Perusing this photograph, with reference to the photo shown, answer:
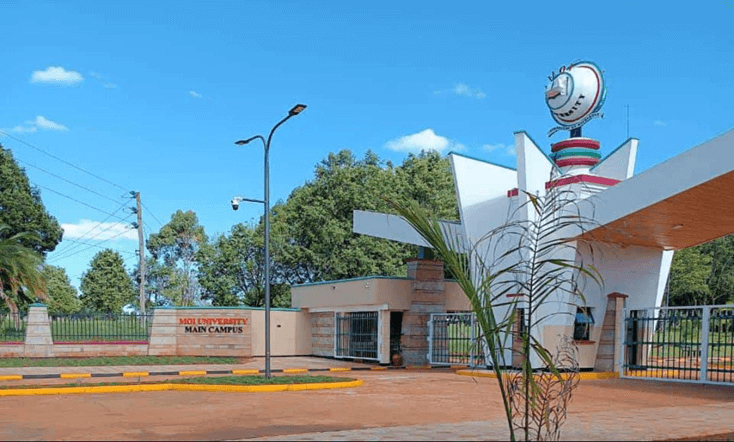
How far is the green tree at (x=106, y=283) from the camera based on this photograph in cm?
6003

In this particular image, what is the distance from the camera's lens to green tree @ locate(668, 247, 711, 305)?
50156mm

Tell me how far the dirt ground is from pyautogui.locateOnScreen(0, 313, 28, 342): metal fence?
12.9 m

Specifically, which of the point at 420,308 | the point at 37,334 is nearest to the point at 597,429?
the point at 420,308

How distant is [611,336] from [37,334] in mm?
19639

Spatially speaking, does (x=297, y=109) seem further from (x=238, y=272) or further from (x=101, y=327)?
(x=238, y=272)

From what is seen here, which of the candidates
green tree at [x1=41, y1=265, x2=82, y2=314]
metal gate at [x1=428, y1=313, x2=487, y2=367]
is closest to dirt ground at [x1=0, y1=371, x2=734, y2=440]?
metal gate at [x1=428, y1=313, x2=487, y2=367]

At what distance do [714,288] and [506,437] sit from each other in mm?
51427

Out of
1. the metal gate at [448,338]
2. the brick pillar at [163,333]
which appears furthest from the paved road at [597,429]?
the brick pillar at [163,333]

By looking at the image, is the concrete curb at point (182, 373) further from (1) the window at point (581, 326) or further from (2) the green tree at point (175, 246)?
(2) the green tree at point (175, 246)

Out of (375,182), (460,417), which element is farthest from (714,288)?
(460,417)

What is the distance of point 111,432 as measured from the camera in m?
10.0

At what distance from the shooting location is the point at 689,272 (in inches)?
1992

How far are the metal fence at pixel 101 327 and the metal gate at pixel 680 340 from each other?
17.4 metres

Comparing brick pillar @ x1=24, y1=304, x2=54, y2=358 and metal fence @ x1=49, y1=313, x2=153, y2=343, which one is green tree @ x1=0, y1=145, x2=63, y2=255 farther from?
brick pillar @ x1=24, y1=304, x2=54, y2=358
